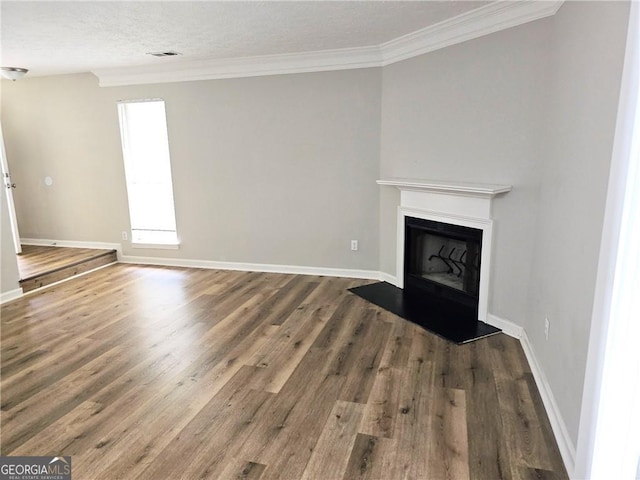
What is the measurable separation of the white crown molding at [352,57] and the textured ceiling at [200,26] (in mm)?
130

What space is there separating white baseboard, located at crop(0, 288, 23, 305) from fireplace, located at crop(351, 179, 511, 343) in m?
3.64

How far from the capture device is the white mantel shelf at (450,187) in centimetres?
313

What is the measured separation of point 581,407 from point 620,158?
3.41 feet

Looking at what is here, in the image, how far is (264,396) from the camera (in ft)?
8.21

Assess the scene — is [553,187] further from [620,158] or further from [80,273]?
[80,273]

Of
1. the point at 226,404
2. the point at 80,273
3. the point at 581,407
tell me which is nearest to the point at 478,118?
the point at 581,407

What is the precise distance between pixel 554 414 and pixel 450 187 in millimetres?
1884

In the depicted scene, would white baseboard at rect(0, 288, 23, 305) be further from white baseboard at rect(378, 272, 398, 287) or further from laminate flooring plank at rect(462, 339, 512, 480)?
laminate flooring plank at rect(462, 339, 512, 480)

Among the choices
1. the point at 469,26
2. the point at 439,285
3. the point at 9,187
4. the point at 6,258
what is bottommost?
the point at 439,285

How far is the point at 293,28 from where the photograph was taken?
3.39 metres

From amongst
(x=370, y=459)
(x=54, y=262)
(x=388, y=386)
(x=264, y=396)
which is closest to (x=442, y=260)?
(x=388, y=386)

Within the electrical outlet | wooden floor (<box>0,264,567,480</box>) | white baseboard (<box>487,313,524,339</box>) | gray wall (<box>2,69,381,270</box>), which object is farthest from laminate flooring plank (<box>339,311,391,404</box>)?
gray wall (<box>2,69,381,270</box>)

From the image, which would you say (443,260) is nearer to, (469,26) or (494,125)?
(494,125)

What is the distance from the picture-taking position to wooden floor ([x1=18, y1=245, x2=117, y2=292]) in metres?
4.60
